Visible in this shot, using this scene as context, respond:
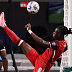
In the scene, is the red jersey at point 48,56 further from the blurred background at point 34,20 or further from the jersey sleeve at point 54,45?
the blurred background at point 34,20

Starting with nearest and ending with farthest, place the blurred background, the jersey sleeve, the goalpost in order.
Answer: the jersey sleeve < the goalpost < the blurred background

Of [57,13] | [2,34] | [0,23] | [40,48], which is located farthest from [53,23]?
[0,23]

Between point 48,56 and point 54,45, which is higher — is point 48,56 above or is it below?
below

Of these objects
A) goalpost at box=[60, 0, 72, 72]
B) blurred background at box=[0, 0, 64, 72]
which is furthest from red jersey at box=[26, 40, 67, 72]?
blurred background at box=[0, 0, 64, 72]

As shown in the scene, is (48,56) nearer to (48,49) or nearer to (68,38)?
(48,49)

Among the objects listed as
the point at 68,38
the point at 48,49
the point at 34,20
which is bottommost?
the point at 34,20

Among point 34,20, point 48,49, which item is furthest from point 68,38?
point 34,20

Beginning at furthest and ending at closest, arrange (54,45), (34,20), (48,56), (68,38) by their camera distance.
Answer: (34,20) → (68,38) → (48,56) → (54,45)

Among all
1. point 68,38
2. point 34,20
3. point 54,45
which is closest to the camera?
point 54,45

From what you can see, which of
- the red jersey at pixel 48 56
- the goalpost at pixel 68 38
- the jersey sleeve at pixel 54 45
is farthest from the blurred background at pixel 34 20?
the jersey sleeve at pixel 54 45

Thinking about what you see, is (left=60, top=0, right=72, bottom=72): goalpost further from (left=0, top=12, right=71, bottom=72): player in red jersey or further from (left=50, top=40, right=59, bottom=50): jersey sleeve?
(left=50, top=40, right=59, bottom=50): jersey sleeve

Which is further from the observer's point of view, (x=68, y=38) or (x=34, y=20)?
(x=34, y=20)

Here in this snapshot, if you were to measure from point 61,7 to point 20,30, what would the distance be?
3098mm

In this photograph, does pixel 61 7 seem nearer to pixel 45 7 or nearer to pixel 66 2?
pixel 45 7
